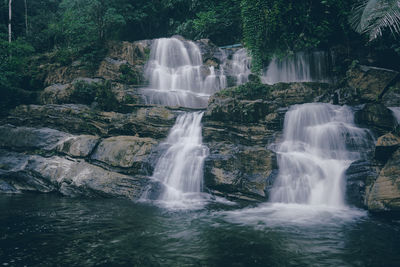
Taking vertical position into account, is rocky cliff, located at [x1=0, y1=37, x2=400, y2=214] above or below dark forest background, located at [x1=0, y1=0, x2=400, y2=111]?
below

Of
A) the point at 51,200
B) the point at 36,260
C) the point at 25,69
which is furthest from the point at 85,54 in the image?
the point at 36,260

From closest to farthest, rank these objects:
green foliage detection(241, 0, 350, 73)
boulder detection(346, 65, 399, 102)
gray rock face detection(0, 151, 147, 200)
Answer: gray rock face detection(0, 151, 147, 200), boulder detection(346, 65, 399, 102), green foliage detection(241, 0, 350, 73)

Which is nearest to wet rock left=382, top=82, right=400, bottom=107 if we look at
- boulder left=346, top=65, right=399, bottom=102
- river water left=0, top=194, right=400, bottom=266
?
boulder left=346, top=65, right=399, bottom=102

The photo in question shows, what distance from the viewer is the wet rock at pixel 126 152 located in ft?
30.1

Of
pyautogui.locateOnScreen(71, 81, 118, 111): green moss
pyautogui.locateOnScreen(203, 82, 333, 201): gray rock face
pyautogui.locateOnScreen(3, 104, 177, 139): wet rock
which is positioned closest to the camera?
pyautogui.locateOnScreen(203, 82, 333, 201): gray rock face

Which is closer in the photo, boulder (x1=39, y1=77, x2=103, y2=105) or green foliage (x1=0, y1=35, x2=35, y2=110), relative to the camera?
boulder (x1=39, y1=77, x2=103, y2=105)

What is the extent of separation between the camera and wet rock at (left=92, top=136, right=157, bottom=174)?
30.1 feet

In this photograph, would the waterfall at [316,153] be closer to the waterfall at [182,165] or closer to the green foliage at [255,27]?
the waterfall at [182,165]

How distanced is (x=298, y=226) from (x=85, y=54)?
1365cm

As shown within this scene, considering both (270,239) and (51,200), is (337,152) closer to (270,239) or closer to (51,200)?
(270,239)

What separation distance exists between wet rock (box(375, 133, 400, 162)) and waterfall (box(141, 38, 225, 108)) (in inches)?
309

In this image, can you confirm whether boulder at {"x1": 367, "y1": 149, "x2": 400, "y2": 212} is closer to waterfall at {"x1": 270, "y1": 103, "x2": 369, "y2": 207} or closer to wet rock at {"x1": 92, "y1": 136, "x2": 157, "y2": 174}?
waterfall at {"x1": 270, "y1": 103, "x2": 369, "y2": 207}

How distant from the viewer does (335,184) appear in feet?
24.7

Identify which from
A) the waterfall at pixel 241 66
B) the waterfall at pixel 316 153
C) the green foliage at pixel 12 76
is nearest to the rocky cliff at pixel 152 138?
the waterfall at pixel 316 153
